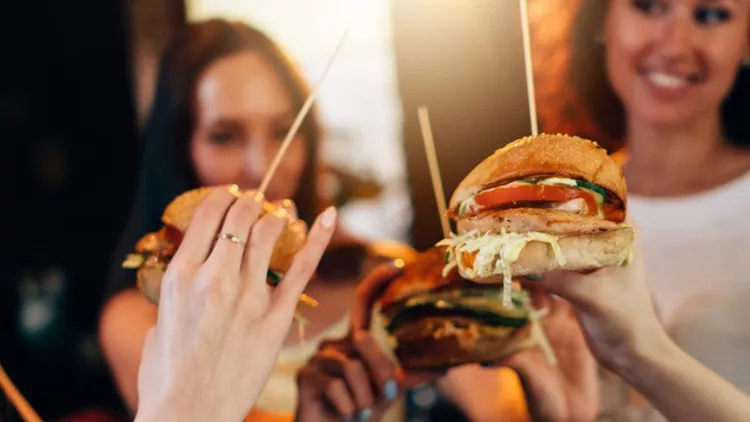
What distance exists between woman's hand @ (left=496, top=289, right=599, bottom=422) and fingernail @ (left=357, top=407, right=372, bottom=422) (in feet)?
1.52

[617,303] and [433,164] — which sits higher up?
[433,164]

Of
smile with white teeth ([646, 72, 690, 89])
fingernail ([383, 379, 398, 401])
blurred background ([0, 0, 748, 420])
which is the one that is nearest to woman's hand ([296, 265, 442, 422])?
fingernail ([383, 379, 398, 401])

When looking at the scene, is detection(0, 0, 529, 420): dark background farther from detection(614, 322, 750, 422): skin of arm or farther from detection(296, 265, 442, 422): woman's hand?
detection(614, 322, 750, 422): skin of arm

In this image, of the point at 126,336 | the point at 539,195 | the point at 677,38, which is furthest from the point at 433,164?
the point at 126,336

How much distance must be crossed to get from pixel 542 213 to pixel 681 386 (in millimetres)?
661

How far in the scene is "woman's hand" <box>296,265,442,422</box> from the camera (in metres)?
2.22

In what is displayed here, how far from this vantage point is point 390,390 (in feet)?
7.29

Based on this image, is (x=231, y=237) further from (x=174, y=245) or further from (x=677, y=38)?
(x=677, y=38)

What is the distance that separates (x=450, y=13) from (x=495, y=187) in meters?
0.75

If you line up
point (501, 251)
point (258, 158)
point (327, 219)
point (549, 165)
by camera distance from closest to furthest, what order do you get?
point (501, 251) < point (549, 165) < point (327, 219) < point (258, 158)

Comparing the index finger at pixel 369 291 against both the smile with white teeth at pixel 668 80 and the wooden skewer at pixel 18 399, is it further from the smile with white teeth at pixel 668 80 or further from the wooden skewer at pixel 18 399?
the wooden skewer at pixel 18 399

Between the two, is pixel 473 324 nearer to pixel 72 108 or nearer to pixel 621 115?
pixel 621 115

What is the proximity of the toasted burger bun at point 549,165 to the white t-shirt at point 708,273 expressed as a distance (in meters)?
0.41

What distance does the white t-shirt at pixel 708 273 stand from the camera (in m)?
1.96
